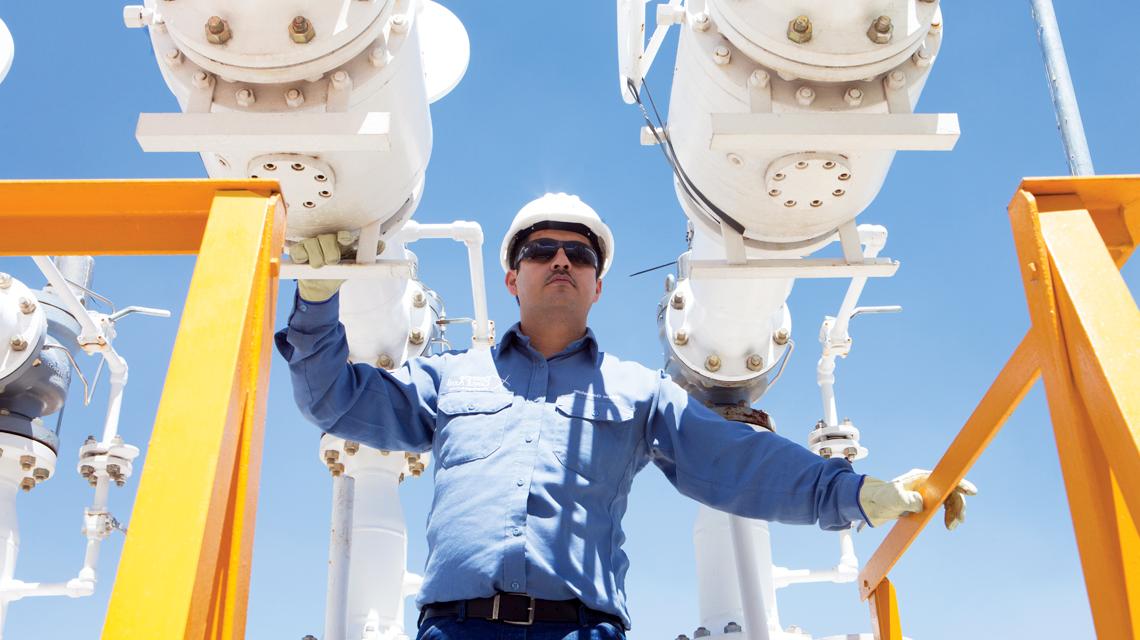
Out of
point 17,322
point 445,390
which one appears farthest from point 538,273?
point 17,322

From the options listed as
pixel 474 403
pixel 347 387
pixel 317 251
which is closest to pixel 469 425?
pixel 474 403

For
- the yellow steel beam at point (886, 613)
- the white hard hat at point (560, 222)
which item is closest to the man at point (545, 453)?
the white hard hat at point (560, 222)

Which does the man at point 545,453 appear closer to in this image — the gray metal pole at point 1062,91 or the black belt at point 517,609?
the black belt at point 517,609

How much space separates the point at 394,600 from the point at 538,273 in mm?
1720

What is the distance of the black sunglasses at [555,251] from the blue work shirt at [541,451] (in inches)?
9.2

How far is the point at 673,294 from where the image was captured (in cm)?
421

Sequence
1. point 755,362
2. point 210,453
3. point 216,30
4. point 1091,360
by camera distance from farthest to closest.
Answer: point 755,362 → point 216,30 → point 1091,360 → point 210,453

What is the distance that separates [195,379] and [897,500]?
144 centimetres

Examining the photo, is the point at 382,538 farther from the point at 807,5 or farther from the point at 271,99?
the point at 807,5

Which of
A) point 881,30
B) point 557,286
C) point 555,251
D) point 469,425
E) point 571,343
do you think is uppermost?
point 881,30

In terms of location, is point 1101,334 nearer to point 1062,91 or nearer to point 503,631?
Result: point 503,631

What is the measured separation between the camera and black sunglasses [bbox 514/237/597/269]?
2.94 metres

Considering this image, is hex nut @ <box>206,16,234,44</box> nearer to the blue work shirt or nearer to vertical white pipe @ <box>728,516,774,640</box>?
the blue work shirt

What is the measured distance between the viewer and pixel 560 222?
3215mm
